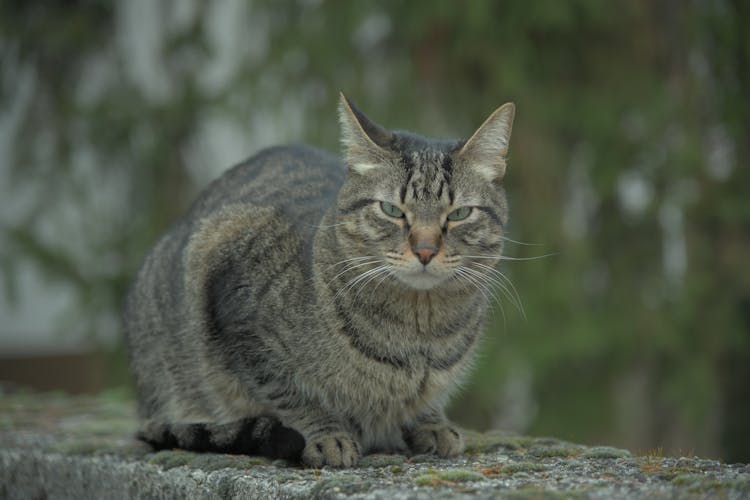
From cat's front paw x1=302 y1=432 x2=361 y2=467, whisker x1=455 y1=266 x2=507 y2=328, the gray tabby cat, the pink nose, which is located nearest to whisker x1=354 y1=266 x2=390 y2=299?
the gray tabby cat

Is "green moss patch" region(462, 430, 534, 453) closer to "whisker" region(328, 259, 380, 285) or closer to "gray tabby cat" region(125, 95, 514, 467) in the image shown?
"gray tabby cat" region(125, 95, 514, 467)

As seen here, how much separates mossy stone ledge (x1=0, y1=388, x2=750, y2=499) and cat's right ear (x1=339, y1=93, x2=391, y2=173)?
998 millimetres

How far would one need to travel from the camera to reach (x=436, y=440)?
342 cm

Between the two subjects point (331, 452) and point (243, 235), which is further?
point (243, 235)

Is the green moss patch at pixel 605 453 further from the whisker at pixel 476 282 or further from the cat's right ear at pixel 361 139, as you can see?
the cat's right ear at pixel 361 139

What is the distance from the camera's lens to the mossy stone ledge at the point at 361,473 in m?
2.61

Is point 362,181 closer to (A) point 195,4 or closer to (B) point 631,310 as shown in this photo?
(B) point 631,310

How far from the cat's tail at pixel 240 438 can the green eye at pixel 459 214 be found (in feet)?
2.88

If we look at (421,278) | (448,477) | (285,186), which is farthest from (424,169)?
(448,477)

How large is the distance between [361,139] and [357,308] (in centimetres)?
58

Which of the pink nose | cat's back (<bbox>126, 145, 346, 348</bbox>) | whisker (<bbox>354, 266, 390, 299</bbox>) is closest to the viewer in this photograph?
the pink nose

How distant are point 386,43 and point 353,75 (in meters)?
0.37

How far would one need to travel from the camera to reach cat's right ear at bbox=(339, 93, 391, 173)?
333 cm

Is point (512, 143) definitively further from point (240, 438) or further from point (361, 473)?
point (361, 473)
